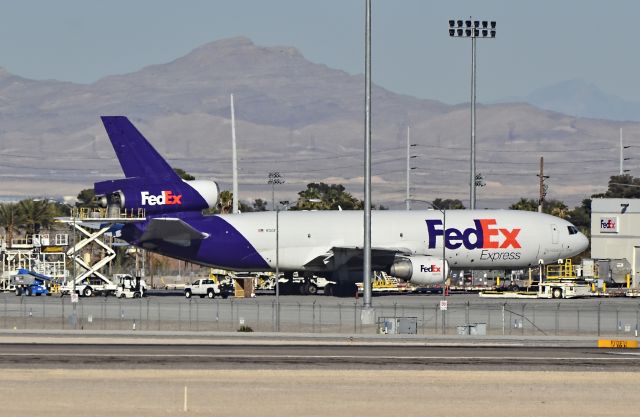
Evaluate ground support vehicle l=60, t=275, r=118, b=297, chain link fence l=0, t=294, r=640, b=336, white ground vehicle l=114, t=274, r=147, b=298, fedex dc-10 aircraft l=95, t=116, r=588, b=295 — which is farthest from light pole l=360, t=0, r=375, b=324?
ground support vehicle l=60, t=275, r=118, b=297

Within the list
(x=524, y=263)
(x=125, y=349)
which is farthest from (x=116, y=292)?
(x=125, y=349)

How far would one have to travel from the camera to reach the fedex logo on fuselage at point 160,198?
10288 cm

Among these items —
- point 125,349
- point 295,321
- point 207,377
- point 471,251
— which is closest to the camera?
point 207,377

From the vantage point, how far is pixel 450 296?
10425 cm

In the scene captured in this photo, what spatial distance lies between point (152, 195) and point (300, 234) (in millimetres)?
11550

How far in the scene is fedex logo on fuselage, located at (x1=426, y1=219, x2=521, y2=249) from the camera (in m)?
102

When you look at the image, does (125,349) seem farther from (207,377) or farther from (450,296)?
(450,296)

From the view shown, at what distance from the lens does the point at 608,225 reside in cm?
12788

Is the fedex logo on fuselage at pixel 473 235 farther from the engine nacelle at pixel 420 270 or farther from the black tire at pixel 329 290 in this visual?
the black tire at pixel 329 290

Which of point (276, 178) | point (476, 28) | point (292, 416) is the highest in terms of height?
point (476, 28)

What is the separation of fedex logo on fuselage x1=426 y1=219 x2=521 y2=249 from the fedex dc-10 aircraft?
0.25 feet

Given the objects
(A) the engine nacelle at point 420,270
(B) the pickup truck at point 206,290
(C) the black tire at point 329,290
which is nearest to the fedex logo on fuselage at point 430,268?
(A) the engine nacelle at point 420,270

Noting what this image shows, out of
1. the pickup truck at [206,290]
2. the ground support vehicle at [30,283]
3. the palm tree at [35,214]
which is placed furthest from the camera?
the palm tree at [35,214]

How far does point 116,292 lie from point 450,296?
26211 millimetres
